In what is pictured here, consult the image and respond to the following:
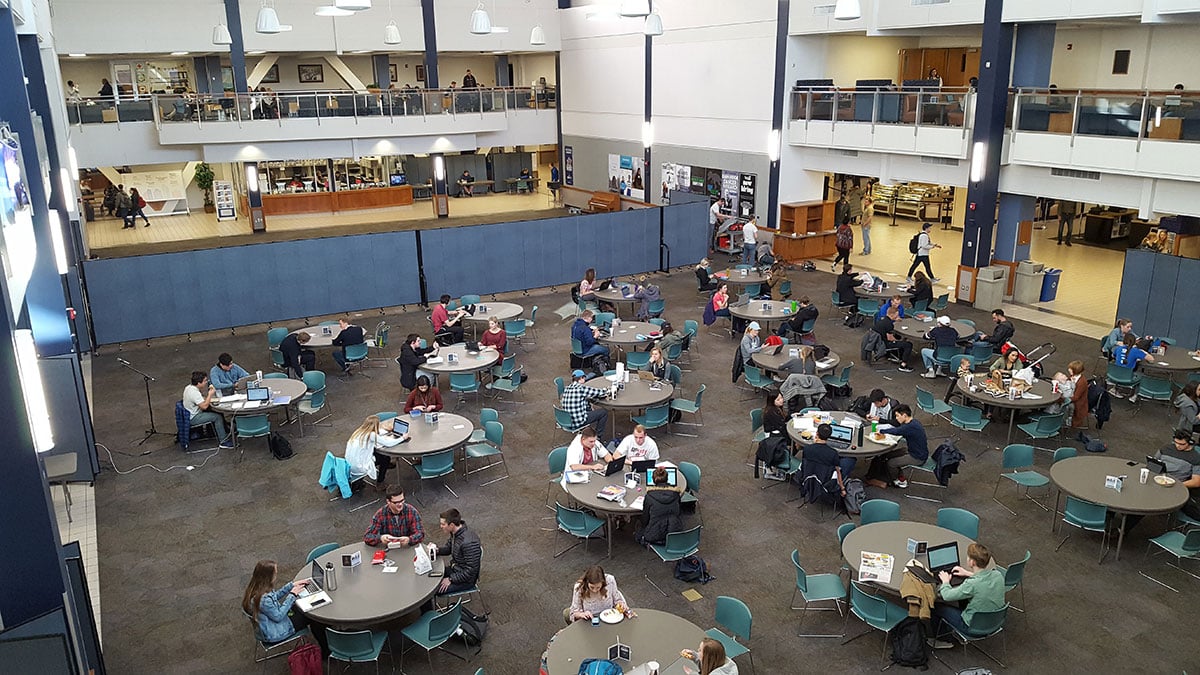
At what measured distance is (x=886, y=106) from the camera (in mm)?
21750

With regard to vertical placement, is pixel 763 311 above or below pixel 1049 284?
above

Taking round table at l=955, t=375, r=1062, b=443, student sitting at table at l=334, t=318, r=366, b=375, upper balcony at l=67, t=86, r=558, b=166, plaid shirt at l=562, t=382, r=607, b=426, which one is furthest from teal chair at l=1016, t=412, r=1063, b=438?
upper balcony at l=67, t=86, r=558, b=166

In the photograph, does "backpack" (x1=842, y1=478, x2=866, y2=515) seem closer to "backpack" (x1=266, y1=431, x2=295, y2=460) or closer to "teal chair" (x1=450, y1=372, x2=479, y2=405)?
"teal chair" (x1=450, y1=372, x2=479, y2=405)

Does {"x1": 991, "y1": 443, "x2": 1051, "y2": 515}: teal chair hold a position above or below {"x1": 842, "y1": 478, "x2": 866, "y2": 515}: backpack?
above

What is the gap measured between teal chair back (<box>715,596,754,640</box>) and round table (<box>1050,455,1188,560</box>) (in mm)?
4724

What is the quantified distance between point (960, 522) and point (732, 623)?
309cm

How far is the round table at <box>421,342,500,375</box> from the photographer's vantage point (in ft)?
46.0

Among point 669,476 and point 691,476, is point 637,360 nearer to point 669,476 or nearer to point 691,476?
point 691,476

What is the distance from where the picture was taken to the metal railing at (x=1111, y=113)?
15.9m

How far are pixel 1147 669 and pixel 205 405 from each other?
41.0 ft

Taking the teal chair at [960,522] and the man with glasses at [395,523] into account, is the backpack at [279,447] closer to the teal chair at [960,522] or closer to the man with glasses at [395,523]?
the man with glasses at [395,523]

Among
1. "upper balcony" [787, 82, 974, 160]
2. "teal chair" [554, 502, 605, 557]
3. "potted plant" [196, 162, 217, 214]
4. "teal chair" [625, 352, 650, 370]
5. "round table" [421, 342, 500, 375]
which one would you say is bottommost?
"teal chair" [554, 502, 605, 557]

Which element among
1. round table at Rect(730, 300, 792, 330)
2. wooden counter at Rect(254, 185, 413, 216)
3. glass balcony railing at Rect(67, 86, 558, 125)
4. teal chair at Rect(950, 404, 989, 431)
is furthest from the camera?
wooden counter at Rect(254, 185, 413, 216)

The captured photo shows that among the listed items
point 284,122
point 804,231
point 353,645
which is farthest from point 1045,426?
point 284,122
